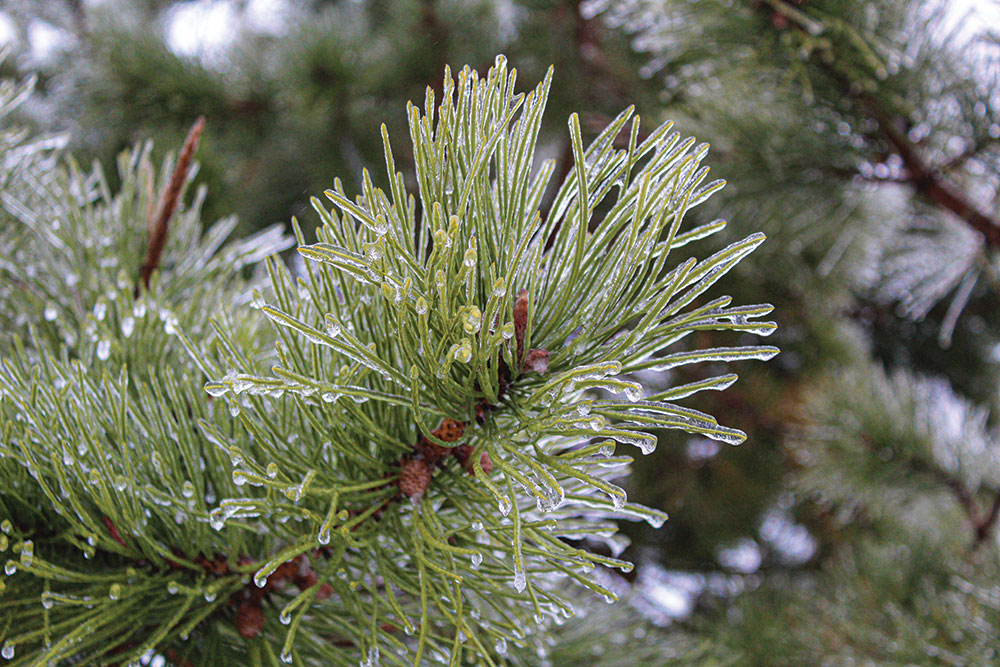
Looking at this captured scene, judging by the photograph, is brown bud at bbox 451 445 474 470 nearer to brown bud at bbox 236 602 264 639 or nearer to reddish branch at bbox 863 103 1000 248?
brown bud at bbox 236 602 264 639

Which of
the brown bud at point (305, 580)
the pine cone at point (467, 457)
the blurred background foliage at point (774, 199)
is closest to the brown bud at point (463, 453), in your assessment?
the pine cone at point (467, 457)

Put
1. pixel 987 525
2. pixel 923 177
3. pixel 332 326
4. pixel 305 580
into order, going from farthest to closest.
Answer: pixel 987 525, pixel 923 177, pixel 305 580, pixel 332 326

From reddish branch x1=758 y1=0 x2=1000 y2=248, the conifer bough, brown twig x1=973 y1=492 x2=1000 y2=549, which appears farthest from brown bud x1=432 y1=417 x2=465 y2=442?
brown twig x1=973 y1=492 x2=1000 y2=549

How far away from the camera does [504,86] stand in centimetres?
28

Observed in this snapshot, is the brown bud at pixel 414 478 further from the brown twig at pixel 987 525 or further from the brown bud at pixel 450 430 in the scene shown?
the brown twig at pixel 987 525

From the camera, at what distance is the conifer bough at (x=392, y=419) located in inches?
10.8

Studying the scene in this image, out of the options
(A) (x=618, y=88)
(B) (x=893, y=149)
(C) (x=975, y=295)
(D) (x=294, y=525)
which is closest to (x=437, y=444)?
(D) (x=294, y=525)

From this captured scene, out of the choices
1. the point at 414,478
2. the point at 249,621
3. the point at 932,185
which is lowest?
the point at 249,621

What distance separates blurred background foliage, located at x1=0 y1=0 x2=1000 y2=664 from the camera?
0.64 metres

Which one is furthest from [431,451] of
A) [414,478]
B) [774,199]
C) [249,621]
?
[774,199]

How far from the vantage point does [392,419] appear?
1.10ft

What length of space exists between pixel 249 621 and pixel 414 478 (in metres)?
0.12

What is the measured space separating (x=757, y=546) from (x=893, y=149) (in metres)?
0.92

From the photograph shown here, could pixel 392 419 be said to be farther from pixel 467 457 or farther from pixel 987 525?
pixel 987 525
